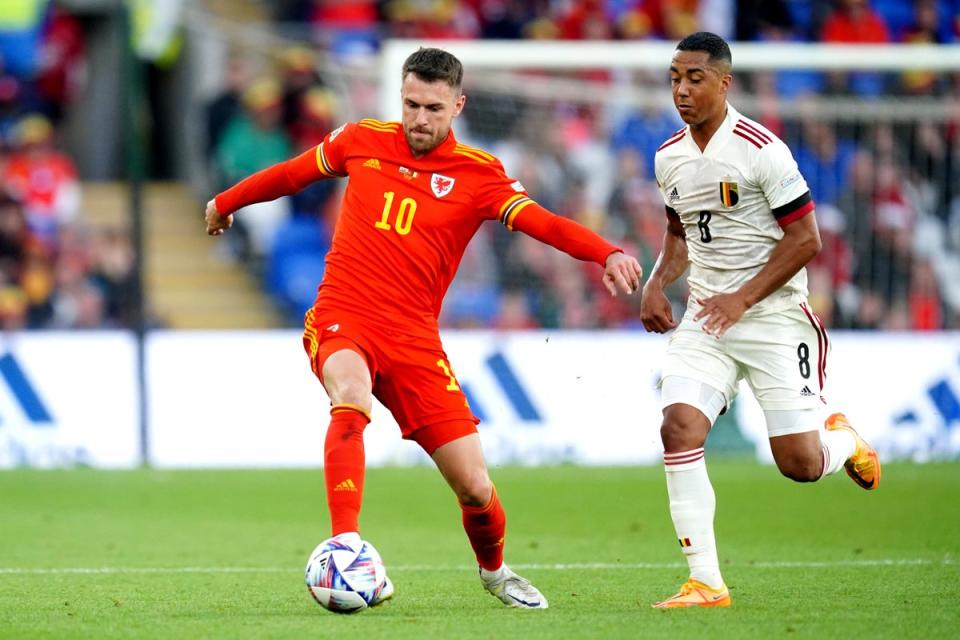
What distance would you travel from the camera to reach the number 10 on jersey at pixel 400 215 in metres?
7.31

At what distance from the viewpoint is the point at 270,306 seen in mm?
17875

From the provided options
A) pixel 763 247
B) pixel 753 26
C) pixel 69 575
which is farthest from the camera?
pixel 753 26

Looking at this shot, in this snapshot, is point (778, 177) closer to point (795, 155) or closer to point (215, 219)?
point (215, 219)

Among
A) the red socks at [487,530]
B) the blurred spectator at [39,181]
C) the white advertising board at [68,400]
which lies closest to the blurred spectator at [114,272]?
the blurred spectator at [39,181]

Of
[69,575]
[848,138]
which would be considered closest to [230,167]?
[848,138]

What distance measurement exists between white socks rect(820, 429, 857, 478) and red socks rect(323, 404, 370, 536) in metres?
2.31

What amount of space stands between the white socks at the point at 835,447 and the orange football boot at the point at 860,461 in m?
0.07

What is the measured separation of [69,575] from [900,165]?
10851 millimetres

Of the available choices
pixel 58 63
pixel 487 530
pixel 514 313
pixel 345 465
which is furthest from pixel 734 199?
pixel 58 63

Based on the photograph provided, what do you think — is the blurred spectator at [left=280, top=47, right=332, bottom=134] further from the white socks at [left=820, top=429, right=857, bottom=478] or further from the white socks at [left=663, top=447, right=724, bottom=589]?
the white socks at [left=663, top=447, right=724, bottom=589]

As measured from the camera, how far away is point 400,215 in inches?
288

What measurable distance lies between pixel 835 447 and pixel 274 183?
293cm

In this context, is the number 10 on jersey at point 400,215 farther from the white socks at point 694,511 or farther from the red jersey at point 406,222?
the white socks at point 694,511

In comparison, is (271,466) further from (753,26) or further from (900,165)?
(753,26)
